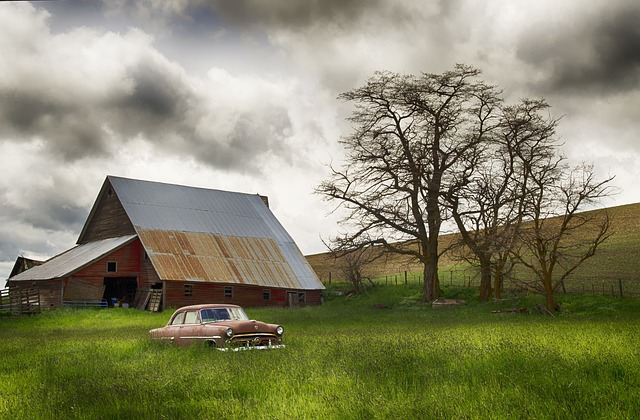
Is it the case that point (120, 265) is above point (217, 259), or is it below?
below

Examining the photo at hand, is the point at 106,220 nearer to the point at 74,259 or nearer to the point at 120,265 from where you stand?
the point at 74,259

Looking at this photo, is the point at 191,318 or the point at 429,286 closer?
the point at 191,318

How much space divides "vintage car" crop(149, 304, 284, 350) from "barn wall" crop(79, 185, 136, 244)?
30.8 meters

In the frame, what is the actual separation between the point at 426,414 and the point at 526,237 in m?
24.8

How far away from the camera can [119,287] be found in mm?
48562

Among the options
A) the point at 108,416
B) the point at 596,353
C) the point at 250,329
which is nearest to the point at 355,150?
the point at 250,329

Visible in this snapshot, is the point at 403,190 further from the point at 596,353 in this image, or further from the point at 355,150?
the point at 596,353

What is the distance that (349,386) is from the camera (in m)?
9.99

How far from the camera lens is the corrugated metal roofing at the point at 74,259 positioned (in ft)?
144

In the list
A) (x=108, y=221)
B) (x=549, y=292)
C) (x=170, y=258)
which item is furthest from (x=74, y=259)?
(x=549, y=292)

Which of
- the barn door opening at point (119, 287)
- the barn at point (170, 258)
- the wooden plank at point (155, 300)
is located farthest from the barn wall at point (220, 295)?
the barn door opening at point (119, 287)

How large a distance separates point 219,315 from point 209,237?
1251 inches

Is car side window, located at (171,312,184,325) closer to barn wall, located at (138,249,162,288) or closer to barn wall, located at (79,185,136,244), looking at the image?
barn wall, located at (138,249,162,288)

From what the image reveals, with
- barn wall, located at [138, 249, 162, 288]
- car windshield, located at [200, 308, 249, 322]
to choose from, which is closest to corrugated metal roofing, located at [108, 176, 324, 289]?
barn wall, located at [138, 249, 162, 288]
